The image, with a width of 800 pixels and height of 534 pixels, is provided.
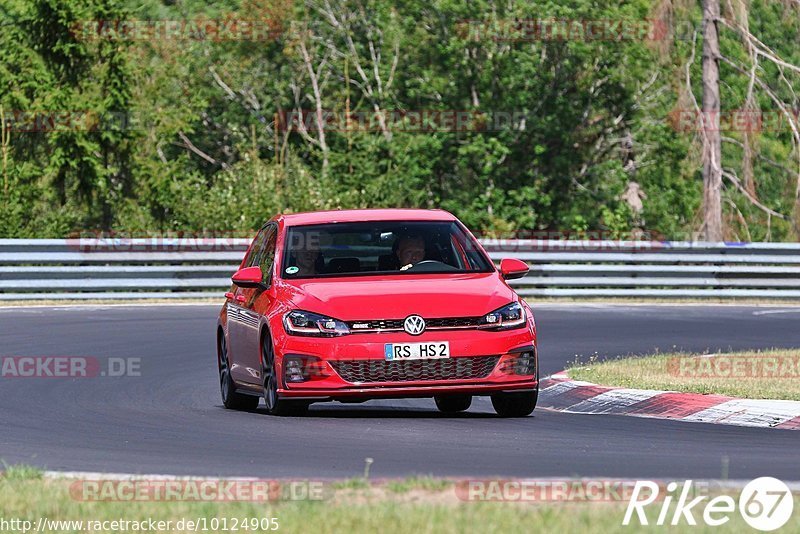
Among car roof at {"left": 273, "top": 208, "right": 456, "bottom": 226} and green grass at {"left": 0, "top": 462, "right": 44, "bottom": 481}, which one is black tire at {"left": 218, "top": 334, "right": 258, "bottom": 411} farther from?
green grass at {"left": 0, "top": 462, "right": 44, "bottom": 481}

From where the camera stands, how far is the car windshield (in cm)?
1306

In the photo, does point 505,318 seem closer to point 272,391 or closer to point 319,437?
point 272,391

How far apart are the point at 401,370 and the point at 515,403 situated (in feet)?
3.70

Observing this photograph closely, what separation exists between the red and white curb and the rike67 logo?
4.05 meters

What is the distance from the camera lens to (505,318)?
40.3ft

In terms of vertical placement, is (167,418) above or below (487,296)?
below

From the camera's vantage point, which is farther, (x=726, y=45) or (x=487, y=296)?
(x=726, y=45)

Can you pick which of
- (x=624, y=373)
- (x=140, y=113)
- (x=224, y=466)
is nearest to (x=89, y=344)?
(x=624, y=373)

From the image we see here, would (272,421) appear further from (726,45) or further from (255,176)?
(726,45)

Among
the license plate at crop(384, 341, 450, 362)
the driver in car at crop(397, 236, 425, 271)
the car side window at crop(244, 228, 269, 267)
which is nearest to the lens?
the license plate at crop(384, 341, 450, 362)

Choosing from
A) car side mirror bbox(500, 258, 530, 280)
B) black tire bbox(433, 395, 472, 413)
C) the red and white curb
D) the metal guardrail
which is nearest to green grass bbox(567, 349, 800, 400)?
the red and white curb

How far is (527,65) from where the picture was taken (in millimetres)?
43344

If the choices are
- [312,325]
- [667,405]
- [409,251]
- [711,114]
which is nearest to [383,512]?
[312,325]

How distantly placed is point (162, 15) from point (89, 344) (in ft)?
129
